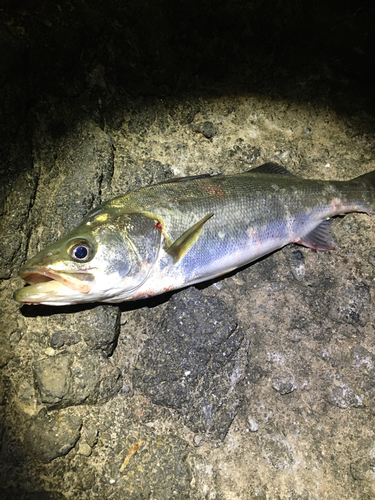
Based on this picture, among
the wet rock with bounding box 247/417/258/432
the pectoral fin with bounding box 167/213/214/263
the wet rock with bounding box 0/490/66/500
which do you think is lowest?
the wet rock with bounding box 0/490/66/500

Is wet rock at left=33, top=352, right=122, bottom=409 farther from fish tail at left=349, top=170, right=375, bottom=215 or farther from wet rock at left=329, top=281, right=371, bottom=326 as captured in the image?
fish tail at left=349, top=170, right=375, bottom=215

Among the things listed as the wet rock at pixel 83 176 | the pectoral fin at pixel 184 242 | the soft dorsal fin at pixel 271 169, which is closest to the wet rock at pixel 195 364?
the pectoral fin at pixel 184 242

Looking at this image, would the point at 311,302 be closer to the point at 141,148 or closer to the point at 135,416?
the point at 135,416

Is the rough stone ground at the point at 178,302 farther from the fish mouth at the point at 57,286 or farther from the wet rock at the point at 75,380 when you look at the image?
the fish mouth at the point at 57,286

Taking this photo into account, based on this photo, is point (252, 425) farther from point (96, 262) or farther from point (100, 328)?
point (96, 262)

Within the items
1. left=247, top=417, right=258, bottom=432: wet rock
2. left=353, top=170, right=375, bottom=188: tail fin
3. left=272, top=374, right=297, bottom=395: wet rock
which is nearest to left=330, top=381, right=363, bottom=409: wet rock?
left=272, top=374, right=297, bottom=395: wet rock
